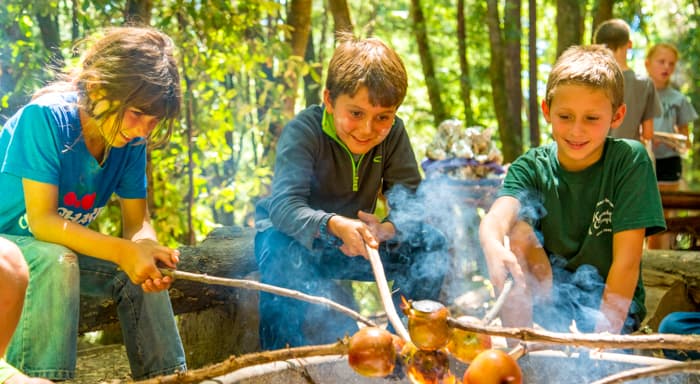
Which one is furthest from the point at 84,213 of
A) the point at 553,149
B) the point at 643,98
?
the point at 643,98

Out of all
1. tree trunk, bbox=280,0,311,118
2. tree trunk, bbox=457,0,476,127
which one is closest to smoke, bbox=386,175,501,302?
tree trunk, bbox=280,0,311,118

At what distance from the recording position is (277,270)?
2.67 m

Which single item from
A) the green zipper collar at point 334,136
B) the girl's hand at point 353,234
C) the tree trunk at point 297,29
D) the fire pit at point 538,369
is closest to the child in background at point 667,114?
the tree trunk at point 297,29

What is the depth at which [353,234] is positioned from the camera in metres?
2.10

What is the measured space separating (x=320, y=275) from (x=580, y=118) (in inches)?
43.4

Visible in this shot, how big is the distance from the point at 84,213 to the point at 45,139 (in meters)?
0.33

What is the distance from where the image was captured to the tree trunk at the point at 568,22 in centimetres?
641

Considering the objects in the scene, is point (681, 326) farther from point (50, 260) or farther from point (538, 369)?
point (50, 260)

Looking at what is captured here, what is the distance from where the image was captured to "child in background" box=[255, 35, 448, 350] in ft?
8.18

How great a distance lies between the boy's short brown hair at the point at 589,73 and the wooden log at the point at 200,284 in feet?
5.07

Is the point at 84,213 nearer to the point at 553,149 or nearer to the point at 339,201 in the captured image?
the point at 339,201

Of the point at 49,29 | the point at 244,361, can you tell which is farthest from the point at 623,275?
the point at 49,29

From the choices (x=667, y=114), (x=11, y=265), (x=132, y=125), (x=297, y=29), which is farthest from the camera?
(x=667, y=114)

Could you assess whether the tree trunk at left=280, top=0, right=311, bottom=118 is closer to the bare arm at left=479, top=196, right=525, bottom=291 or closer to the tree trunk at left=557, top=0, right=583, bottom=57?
the tree trunk at left=557, top=0, right=583, bottom=57
